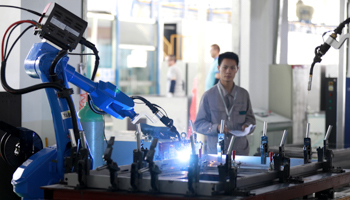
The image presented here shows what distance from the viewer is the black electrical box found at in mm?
2068

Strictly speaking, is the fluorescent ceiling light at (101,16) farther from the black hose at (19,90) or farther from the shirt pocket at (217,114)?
the black hose at (19,90)

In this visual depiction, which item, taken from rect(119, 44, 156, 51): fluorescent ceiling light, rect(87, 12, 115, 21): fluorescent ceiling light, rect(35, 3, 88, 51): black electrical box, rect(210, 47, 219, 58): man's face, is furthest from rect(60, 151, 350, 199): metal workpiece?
rect(119, 44, 156, 51): fluorescent ceiling light

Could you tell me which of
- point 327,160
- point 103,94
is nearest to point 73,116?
point 103,94

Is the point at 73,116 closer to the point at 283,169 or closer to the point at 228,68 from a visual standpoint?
the point at 283,169

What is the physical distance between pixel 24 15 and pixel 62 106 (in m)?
1.36

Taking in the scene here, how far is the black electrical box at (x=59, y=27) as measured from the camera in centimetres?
207

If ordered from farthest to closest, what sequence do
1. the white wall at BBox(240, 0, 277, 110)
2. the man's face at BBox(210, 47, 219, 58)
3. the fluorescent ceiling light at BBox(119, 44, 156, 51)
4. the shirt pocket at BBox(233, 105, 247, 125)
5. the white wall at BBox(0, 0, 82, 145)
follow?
the fluorescent ceiling light at BBox(119, 44, 156, 51) → the man's face at BBox(210, 47, 219, 58) → the white wall at BBox(240, 0, 277, 110) → the shirt pocket at BBox(233, 105, 247, 125) → the white wall at BBox(0, 0, 82, 145)

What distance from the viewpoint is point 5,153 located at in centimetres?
242

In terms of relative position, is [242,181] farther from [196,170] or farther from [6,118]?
[6,118]

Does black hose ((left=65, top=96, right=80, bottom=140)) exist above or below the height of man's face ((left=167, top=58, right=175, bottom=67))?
below

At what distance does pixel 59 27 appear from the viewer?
2.10 meters

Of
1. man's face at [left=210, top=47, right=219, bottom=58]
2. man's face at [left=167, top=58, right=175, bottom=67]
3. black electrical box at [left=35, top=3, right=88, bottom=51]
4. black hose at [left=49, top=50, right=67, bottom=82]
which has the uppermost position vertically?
man's face at [left=210, top=47, right=219, bottom=58]

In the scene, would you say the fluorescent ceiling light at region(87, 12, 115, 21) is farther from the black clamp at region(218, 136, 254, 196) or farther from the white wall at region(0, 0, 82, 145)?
the black clamp at region(218, 136, 254, 196)

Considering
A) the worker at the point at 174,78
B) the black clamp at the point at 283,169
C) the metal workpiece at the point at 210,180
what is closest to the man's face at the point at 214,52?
the worker at the point at 174,78
